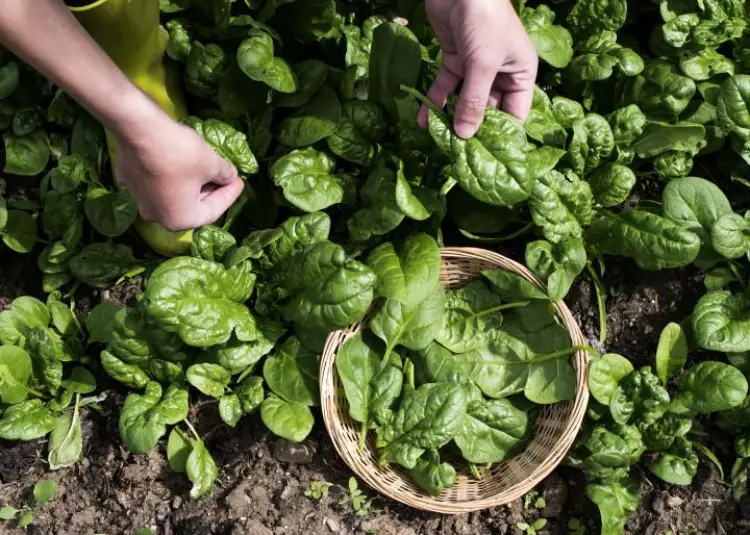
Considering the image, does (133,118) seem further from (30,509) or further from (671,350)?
(671,350)

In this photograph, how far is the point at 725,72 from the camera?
2.16 m

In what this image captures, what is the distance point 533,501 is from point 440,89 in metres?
1.15

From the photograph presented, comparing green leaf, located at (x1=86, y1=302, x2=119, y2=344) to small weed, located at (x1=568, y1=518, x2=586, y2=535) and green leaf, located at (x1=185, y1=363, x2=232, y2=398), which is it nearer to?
green leaf, located at (x1=185, y1=363, x2=232, y2=398)

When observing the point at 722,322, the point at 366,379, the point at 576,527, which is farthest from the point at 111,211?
the point at 722,322

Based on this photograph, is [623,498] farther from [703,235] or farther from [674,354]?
[703,235]

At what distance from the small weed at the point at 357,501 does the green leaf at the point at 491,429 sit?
12.2 inches

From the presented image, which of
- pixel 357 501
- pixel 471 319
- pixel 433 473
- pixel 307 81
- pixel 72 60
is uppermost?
pixel 72 60

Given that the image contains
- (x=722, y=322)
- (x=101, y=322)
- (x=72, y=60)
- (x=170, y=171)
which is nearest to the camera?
(x=72, y=60)

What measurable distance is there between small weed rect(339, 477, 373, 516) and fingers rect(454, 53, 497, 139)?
100cm

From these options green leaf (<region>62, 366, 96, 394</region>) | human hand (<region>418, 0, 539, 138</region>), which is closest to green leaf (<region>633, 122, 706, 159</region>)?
human hand (<region>418, 0, 539, 138</region>)

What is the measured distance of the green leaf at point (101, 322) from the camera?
2166 mm

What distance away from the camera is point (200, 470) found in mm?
1996

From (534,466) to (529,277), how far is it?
0.49 m

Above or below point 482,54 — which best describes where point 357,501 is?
below
